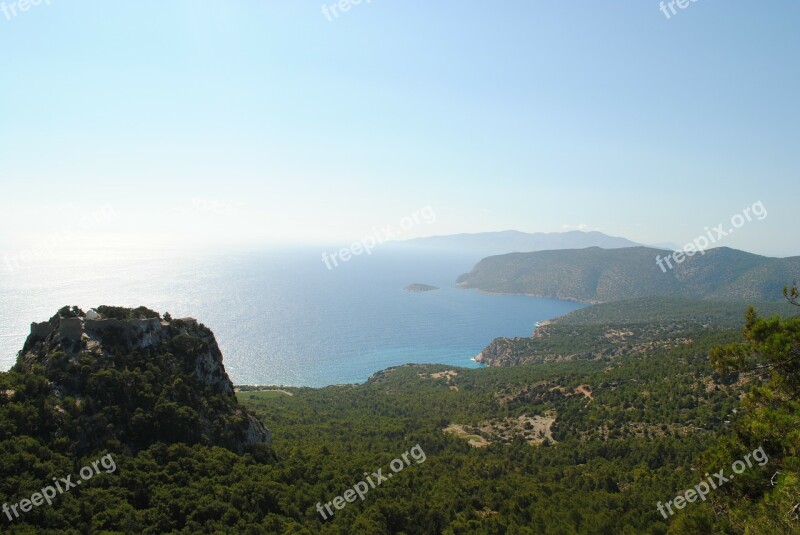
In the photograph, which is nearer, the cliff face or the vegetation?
the vegetation

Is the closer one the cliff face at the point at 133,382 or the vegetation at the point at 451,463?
the vegetation at the point at 451,463

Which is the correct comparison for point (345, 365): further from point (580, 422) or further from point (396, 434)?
point (580, 422)

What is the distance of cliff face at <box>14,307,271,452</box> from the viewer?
31891mm

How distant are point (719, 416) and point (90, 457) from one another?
62955 millimetres

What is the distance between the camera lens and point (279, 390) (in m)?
91.8

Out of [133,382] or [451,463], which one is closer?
[133,382]

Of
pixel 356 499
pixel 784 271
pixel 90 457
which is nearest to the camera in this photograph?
pixel 90 457

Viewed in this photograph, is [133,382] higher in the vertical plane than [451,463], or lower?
higher

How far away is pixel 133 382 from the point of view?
35062 millimetres

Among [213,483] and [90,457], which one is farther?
[213,483]

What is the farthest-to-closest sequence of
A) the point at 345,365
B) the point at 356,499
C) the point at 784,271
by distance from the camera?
the point at 784,271, the point at 345,365, the point at 356,499

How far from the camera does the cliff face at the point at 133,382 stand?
31.9 meters

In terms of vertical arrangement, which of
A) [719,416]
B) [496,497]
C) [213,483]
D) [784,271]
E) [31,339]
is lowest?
[784,271]

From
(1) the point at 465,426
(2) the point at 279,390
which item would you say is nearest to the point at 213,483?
(1) the point at 465,426
